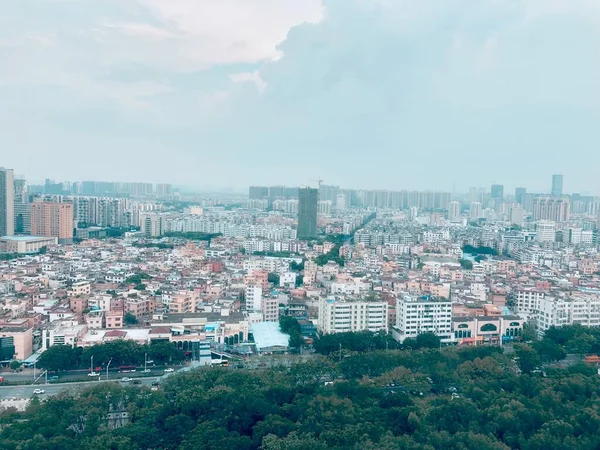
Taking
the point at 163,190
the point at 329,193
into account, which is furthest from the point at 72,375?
the point at 163,190

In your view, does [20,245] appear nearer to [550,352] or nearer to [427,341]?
[427,341]

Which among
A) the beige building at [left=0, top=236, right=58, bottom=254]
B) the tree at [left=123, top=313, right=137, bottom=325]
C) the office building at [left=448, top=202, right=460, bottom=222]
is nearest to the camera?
the tree at [left=123, top=313, right=137, bottom=325]

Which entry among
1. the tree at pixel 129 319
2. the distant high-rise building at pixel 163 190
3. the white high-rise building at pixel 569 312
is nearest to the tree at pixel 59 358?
the tree at pixel 129 319

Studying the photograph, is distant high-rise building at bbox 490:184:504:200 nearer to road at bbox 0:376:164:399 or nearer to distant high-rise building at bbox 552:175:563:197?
distant high-rise building at bbox 552:175:563:197

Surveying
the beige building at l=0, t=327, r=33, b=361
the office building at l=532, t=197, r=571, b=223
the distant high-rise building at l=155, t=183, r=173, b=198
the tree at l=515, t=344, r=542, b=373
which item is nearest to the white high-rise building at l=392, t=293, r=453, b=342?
the tree at l=515, t=344, r=542, b=373

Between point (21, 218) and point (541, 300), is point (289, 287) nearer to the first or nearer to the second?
point (541, 300)
